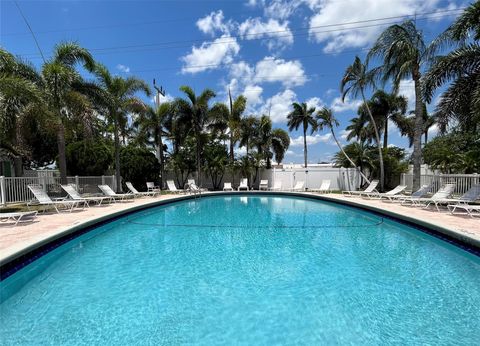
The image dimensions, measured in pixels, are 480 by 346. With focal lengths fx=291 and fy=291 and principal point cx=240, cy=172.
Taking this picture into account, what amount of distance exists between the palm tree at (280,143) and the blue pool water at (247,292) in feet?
54.8

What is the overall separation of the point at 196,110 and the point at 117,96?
6.10 metres

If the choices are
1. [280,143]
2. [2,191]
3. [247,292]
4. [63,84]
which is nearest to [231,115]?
[280,143]

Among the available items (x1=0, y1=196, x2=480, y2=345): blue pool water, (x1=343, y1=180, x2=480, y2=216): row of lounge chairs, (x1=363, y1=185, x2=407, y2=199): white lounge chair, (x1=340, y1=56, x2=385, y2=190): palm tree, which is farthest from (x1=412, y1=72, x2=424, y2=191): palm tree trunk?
(x1=0, y1=196, x2=480, y2=345): blue pool water

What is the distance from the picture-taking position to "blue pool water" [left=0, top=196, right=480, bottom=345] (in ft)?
11.3

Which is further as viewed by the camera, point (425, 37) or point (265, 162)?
point (265, 162)

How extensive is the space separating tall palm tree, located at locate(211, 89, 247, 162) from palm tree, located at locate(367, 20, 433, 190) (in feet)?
34.8

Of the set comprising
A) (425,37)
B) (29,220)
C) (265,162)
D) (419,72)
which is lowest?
(29,220)

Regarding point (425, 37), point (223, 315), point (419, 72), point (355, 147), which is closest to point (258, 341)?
point (223, 315)

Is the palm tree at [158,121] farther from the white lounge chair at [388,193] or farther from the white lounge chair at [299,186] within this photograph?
the white lounge chair at [388,193]

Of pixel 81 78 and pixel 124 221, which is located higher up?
pixel 81 78

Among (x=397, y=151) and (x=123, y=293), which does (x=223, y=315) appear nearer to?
(x=123, y=293)

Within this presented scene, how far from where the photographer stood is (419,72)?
13.3 meters

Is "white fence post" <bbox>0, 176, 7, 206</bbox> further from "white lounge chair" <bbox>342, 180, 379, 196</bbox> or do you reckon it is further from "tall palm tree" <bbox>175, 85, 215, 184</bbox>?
"white lounge chair" <bbox>342, 180, 379, 196</bbox>

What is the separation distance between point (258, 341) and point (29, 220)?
8398mm
